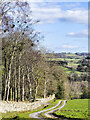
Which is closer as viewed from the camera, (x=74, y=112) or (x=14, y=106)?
(x=14, y=106)

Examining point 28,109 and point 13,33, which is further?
point 28,109

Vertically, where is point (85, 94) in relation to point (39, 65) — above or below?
below

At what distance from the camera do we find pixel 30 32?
24812mm

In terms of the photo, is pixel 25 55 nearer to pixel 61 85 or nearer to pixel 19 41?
pixel 19 41

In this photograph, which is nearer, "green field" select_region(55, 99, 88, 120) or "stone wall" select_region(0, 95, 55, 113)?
"stone wall" select_region(0, 95, 55, 113)

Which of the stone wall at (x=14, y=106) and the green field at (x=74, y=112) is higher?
the stone wall at (x=14, y=106)

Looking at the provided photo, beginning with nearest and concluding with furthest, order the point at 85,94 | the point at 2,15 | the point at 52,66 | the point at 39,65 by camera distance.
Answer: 1. the point at 2,15
2. the point at 39,65
3. the point at 52,66
4. the point at 85,94

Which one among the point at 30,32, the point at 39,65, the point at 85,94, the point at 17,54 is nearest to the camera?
the point at 30,32

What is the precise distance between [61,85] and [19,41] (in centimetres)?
3475

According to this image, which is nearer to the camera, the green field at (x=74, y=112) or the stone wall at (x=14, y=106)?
the stone wall at (x=14, y=106)

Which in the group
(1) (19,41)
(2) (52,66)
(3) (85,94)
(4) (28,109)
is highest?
(1) (19,41)

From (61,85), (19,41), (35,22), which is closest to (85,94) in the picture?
(61,85)

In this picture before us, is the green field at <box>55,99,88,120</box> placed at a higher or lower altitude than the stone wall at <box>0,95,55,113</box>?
lower

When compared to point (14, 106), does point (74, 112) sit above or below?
below
